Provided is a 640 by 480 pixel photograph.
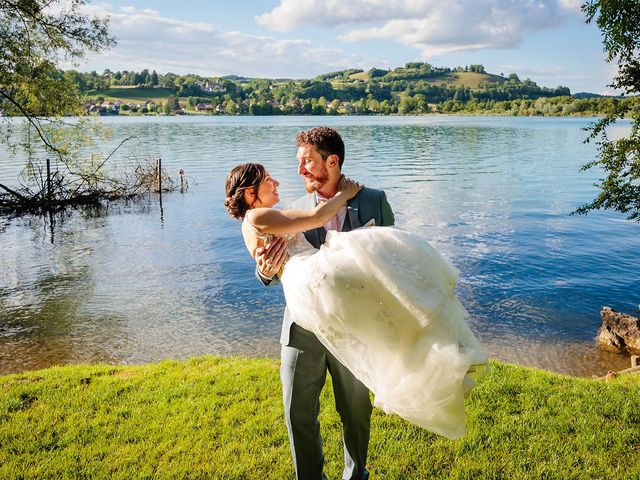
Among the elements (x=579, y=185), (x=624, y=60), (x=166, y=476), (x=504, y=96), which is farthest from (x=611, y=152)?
(x=504, y=96)

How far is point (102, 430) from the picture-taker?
5.85 m

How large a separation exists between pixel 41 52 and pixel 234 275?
1267 centimetres

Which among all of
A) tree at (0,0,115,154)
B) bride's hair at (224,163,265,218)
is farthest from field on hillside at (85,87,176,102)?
bride's hair at (224,163,265,218)

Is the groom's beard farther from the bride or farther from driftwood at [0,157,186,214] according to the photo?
driftwood at [0,157,186,214]

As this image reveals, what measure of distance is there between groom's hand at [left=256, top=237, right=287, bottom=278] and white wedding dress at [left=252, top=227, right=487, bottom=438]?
0.39 metres

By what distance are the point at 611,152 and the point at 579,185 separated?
108 feet

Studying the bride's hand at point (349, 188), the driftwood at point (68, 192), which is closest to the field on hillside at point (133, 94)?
the driftwood at point (68, 192)

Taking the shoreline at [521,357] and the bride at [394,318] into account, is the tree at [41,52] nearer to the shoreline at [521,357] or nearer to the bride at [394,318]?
the shoreline at [521,357]

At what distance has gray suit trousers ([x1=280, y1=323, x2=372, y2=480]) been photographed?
3.98 metres

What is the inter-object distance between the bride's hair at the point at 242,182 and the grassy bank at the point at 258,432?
255 cm

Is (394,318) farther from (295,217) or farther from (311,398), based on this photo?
(311,398)

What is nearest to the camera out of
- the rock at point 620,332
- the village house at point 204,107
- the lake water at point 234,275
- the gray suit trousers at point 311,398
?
the gray suit trousers at point 311,398

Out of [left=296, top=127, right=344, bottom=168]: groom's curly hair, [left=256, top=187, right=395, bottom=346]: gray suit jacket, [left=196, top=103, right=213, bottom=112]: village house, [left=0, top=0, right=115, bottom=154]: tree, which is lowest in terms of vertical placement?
[left=256, top=187, right=395, bottom=346]: gray suit jacket

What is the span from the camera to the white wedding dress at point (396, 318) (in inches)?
129
